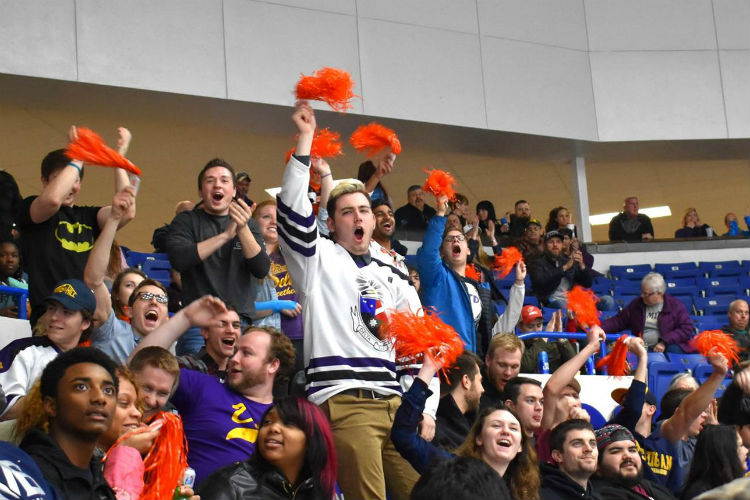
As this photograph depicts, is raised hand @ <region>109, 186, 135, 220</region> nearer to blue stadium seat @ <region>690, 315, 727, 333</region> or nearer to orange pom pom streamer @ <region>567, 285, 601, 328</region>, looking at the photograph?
orange pom pom streamer @ <region>567, 285, 601, 328</region>

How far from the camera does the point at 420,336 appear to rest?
3.97 metres

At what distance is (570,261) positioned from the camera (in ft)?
33.8

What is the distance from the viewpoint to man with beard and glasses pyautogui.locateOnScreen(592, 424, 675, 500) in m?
4.73

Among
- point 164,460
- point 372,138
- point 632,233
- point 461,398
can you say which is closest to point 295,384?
point 461,398

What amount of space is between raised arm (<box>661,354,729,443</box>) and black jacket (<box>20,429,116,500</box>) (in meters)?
3.57

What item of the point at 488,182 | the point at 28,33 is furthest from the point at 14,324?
the point at 488,182

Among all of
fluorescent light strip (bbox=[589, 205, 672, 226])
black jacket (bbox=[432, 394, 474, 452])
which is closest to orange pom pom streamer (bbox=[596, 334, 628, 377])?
black jacket (bbox=[432, 394, 474, 452])

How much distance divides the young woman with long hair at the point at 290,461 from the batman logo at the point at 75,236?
1993 mm

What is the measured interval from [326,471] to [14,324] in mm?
3246

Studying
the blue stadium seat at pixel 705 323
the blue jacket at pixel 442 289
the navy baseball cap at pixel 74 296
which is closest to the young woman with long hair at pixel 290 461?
the navy baseball cap at pixel 74 296

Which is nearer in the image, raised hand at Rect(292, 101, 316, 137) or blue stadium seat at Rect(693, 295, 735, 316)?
raised hand at Rect(292, 101, 316, 137)

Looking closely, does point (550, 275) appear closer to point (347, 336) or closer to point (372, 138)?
point (372, 138)

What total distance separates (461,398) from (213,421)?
4.54 feet

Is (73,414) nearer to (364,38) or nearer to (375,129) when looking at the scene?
(375,129)
